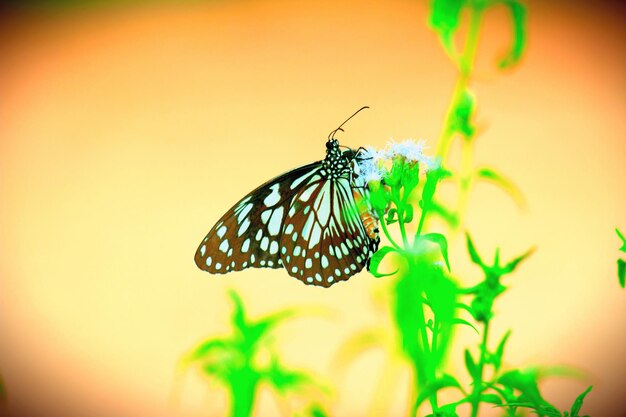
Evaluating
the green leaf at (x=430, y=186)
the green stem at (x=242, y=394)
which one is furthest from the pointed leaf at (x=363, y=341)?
the green leaf at (x=430, y=186)

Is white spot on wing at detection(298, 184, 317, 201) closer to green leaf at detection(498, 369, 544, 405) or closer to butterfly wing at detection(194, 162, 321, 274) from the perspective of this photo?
butterfly wing at detection(194, 162, 321, 274)

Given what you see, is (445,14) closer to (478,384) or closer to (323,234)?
(323,234)

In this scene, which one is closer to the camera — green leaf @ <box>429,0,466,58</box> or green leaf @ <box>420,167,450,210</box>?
green leaf @ <box>420,167,450,210</box>

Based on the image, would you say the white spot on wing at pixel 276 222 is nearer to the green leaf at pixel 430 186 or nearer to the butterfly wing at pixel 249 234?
the butterfly wing at pixel 249 234

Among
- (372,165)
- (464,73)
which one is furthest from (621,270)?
(464,73)

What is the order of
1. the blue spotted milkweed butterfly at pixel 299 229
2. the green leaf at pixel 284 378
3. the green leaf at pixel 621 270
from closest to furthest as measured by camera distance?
the green leaf at pixel 621 270 < the green leaf at pixel 284 378 < the blue spotted milkweed butterfly at pixel 299 229

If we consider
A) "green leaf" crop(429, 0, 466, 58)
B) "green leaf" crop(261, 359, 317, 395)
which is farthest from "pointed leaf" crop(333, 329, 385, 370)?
"green leaf" crop(429, 0, 466, 58)

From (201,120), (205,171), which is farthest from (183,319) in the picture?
(201,120)
